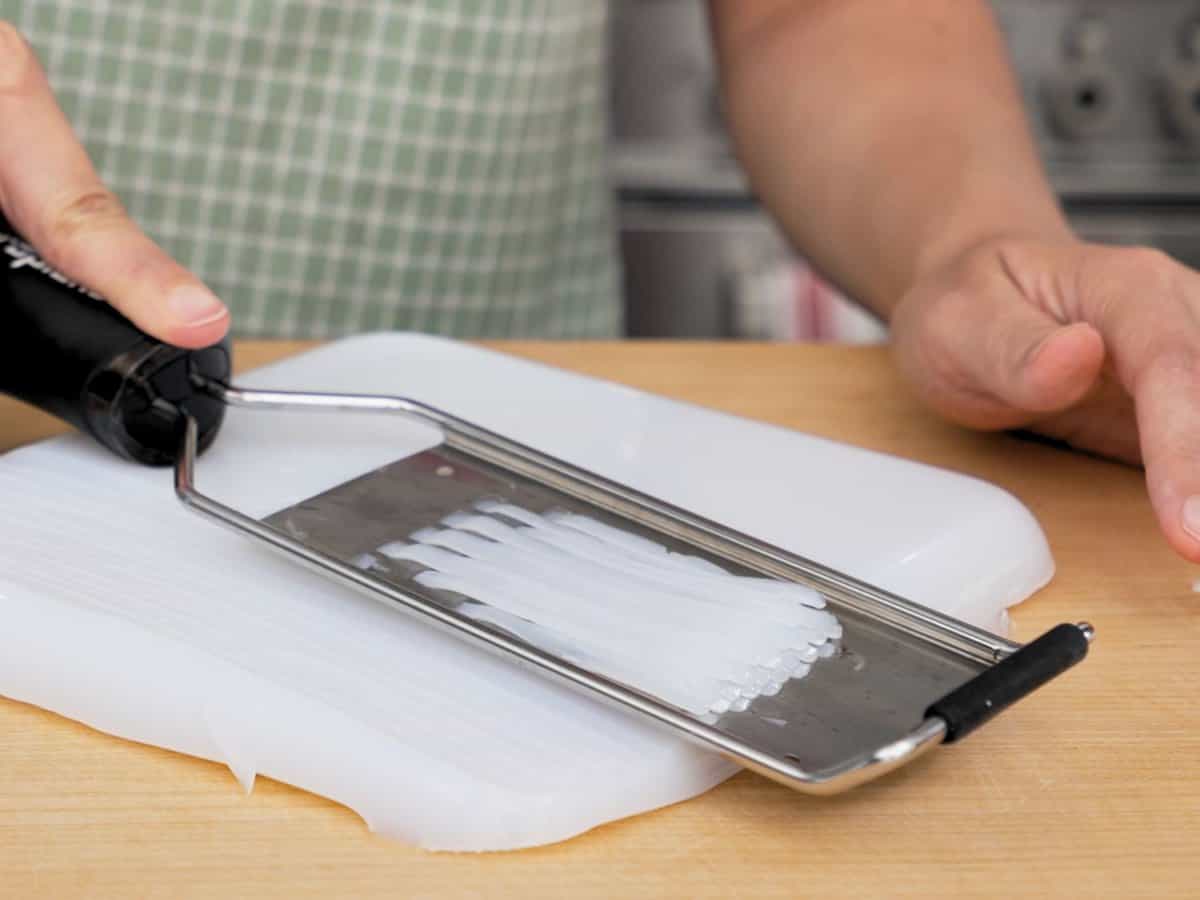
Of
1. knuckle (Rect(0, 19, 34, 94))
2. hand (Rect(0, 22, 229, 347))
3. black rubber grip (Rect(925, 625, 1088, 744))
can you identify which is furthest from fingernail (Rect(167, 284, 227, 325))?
black rubber grip (Rect(925, 625, 1088, 744))

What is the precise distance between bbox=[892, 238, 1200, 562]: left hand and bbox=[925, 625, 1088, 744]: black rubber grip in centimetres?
13

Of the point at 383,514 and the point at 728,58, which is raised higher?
the point at 728,58

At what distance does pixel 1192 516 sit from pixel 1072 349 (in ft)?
0.34

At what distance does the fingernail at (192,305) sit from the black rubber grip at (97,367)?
2 cm

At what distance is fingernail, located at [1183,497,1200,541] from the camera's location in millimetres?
508

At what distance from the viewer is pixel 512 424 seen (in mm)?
633

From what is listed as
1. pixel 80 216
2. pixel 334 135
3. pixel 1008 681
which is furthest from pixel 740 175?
pixel 1008 681

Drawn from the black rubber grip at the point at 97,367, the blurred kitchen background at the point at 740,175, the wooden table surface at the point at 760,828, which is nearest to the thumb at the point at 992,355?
the wooden table surface at the point at 760,828

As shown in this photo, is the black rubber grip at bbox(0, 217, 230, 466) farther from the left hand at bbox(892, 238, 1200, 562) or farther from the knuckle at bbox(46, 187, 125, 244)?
the left hand at bbox(892, 238, 1200, 562)

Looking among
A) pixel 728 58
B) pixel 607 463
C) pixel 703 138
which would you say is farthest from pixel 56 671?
pixel 703 138

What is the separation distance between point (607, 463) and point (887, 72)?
398 millimetres

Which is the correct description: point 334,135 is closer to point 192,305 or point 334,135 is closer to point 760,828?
point 192,305

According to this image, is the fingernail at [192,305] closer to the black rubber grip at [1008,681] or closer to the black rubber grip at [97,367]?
the black rubber grip at [97,367]

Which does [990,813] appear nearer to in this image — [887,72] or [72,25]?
[887,72]
